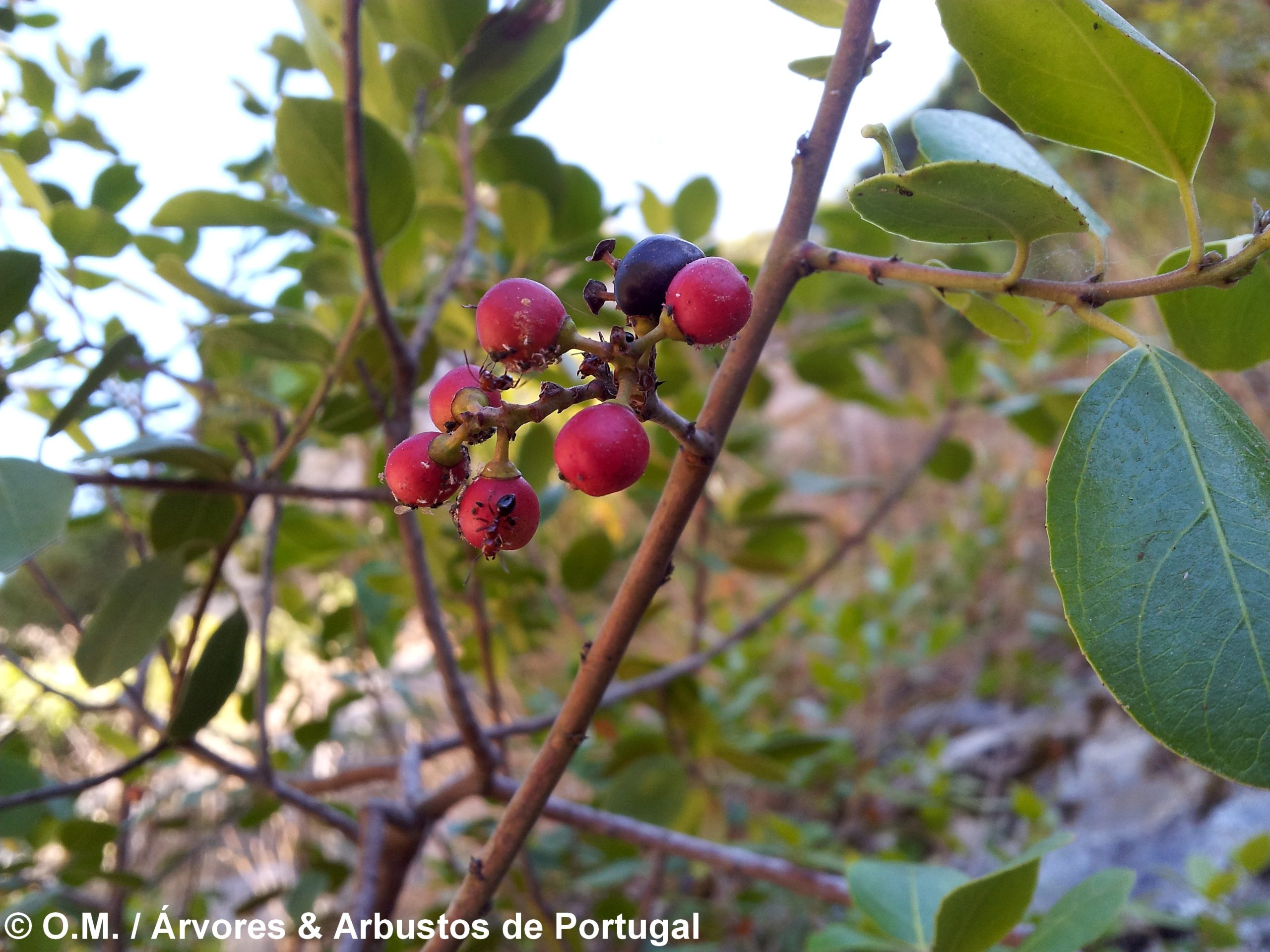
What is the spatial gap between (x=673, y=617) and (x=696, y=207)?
1.62 metres

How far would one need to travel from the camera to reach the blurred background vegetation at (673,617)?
3.51ft

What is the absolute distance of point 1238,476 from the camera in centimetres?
43

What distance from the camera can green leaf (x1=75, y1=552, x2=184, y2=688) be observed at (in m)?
0.75

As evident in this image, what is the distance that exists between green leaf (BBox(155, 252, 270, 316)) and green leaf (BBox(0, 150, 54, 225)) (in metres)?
0.19

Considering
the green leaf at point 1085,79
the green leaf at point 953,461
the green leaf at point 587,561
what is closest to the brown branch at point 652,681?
the green leaf at point 953,461

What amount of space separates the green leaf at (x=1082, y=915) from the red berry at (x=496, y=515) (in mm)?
548

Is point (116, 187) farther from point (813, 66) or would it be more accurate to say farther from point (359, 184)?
point (813, 66)

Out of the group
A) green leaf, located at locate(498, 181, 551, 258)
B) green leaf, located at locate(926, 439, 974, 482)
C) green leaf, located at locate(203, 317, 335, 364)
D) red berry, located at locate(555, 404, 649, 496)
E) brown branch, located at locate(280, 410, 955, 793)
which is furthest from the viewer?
green leaf, located at locate(926, 439, 974, 482)

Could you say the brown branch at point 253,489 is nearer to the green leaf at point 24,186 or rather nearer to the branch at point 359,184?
the branch at point 359,184

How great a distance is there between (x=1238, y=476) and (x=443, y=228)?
3.35ft

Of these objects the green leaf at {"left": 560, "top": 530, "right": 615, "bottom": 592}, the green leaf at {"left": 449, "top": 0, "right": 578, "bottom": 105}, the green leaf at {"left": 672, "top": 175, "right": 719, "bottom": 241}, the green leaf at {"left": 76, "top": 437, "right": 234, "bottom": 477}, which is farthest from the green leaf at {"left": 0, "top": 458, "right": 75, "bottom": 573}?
the green leaf at {"left": 672, "top": 175, "right": 719, "bottom": 241}

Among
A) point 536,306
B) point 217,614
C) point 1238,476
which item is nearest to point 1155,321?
point 1238,476

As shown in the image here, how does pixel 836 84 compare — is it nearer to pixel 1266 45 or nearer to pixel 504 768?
pixel 504 768

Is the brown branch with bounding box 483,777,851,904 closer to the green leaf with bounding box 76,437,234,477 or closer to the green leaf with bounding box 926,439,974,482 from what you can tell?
the green leaf with bounding box 76,437,234,477
